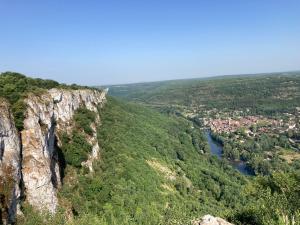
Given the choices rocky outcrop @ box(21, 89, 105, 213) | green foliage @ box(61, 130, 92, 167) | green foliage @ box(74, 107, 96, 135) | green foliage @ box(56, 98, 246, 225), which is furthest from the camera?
green foliage @ box(74, 107, 96, 135)

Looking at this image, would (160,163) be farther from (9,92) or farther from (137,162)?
(9,92)

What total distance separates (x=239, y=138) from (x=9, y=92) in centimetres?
16195

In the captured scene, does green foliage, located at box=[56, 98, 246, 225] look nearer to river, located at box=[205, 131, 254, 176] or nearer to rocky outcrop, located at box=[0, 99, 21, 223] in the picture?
rocky outcrop, located at box=[0, 99, 21, 223]

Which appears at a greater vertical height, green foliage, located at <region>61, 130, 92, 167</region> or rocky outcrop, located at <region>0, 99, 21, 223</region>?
rocky outcrop, located at <region>0, 99, 21, 223</region>

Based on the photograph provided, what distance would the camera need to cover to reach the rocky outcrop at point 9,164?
31.3 metres

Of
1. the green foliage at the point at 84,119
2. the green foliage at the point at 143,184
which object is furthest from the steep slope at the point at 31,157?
the green foliage at the point at 84,119

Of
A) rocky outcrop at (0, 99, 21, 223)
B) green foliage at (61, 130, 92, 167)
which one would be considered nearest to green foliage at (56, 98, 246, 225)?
green foliage at (61, 130, 92, 167)

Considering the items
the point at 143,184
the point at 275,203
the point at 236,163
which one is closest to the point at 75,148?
the point at 143,184

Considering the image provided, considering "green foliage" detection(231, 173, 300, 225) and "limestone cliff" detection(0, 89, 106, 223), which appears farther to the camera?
"green foliage" detection(231, 173, 300, 225)

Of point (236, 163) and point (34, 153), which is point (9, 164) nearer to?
point (34, 153)

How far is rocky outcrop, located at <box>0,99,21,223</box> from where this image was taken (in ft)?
103

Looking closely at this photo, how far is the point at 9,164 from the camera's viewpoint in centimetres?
3322

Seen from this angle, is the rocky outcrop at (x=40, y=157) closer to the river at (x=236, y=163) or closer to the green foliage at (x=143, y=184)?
the green foliage at (x=143, y=184)

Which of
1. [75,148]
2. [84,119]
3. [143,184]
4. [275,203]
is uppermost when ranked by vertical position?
[84,119]
